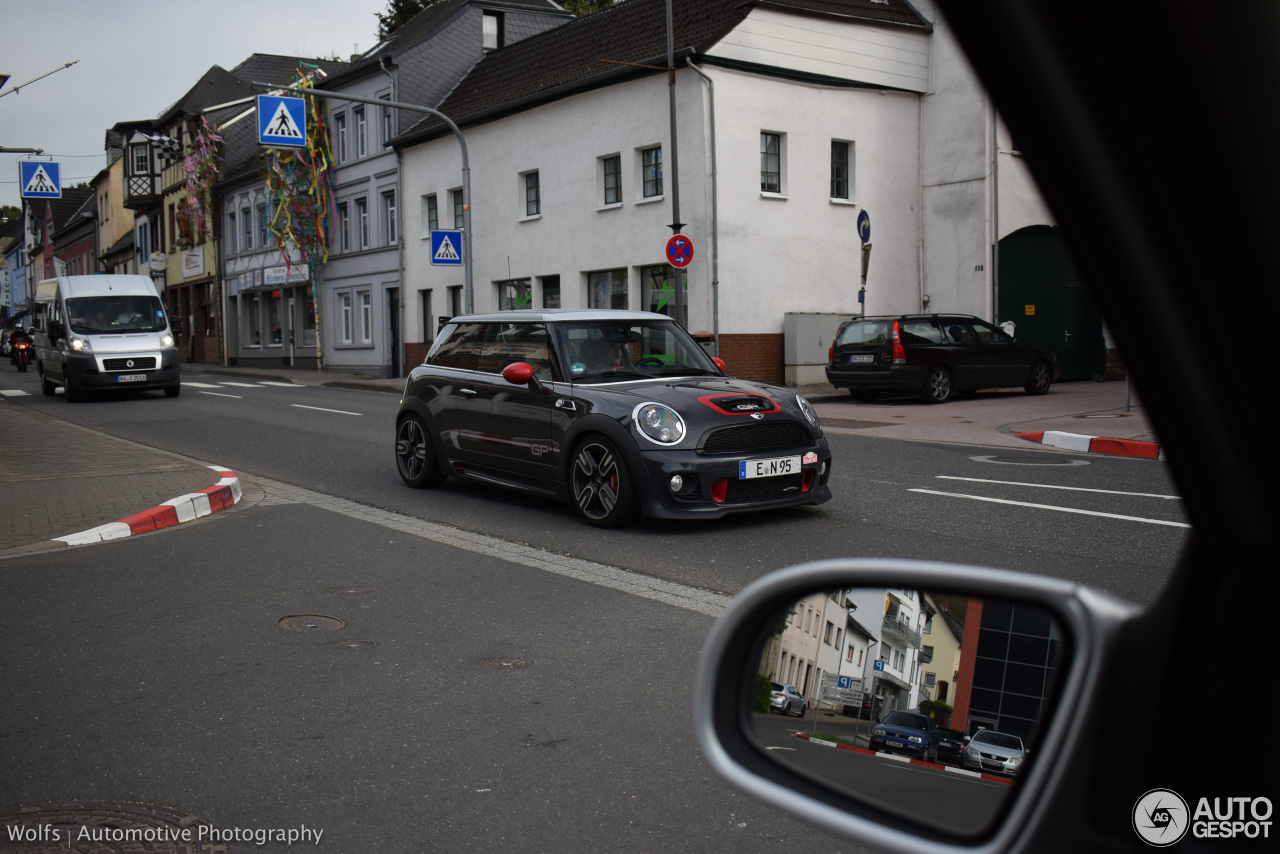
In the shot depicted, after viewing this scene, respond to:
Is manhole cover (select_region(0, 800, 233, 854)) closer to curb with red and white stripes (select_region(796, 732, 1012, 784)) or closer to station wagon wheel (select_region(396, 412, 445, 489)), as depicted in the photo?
curb with red and white stripes (select_region(796, 732, 1012, 784))

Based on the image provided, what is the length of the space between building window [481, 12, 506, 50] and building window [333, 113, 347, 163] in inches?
235

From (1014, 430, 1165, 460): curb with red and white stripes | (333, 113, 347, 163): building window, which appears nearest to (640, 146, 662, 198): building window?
(1014, 430, 1165, 460): curb with red and white stripes

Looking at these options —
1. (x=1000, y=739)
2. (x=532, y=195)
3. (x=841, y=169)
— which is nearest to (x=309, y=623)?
(x=1000, y=739)

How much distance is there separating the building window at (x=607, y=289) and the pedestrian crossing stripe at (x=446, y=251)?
4.08 meters

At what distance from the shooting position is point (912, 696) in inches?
51.6

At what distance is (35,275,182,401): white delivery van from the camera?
22.4m

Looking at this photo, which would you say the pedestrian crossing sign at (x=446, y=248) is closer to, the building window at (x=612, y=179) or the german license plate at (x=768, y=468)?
the building window at (x=612, y=179)

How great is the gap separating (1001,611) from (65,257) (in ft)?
323

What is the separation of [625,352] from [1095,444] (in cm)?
742

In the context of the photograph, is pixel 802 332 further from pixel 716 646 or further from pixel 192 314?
pixel 192 314

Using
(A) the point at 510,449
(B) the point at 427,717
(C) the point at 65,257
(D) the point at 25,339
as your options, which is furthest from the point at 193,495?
(C) the point at 65,257

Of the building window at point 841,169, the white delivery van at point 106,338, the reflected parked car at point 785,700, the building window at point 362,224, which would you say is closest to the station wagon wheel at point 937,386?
the building window at point 841,169

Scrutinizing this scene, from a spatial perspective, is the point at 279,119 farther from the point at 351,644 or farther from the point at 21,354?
the point at 21,354

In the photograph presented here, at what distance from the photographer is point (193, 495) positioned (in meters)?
9.34
